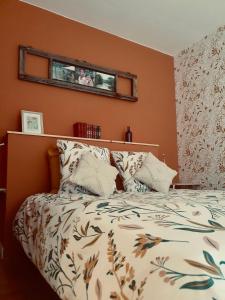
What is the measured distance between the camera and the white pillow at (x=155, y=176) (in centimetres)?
235

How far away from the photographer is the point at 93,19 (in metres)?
2.94

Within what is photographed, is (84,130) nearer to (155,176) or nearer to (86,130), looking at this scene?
(86,130)

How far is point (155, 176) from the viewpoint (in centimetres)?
238

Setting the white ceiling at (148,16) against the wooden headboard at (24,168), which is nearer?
the wooden headboard at (24,168)

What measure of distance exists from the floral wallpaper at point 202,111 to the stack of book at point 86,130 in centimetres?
144

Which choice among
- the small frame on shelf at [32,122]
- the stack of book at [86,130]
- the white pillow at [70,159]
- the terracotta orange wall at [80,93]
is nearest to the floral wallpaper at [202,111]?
the terracotta orange wall at [80,93]

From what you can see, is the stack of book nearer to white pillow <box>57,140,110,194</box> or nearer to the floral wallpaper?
white pillow <box>57,140,110,194</box>

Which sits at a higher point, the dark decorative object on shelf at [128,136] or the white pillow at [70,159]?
the dark decorative object on shelf at [128,136]

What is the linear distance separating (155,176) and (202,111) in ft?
4.86

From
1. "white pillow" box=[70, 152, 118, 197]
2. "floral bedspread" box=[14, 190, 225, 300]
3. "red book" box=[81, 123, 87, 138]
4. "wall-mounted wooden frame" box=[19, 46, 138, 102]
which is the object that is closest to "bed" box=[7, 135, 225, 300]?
"floral bedspread" box=[14, 190, 225, 300]

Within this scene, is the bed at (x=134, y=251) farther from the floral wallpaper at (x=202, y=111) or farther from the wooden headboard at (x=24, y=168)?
the floral wallpaper at (x=202, y=111)

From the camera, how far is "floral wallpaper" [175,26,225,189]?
3.14 m

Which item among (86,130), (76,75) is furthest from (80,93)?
(86,130)

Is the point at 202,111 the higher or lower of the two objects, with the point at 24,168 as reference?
higher
